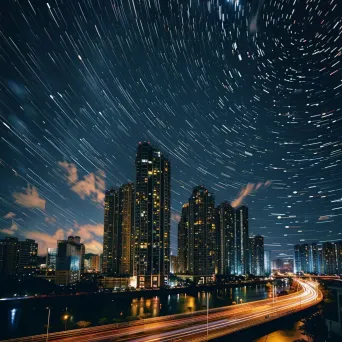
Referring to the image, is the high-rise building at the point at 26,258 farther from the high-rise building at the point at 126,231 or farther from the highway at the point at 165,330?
the highway at the point at 165,330

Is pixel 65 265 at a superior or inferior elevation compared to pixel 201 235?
inferior

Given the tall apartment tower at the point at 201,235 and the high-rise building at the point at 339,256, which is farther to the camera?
the high-rise building at the point at 339,256

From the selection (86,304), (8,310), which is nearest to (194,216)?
(86,304)

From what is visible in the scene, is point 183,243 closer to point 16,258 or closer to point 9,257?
point 16,258

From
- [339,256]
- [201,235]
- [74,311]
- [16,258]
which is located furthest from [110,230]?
[339,256]

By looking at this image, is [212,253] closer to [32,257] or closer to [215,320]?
[32,257]

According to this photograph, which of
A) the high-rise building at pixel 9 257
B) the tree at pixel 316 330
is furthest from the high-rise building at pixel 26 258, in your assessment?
the tree at pixel 316 330

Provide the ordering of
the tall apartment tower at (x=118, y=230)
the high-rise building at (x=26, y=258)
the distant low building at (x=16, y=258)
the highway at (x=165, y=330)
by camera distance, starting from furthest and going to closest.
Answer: the high-rise building at (x=26, y=258), the tall apartment tower at (x=118, y=230), the distant low building at (x=16, y=258), the highway at (x=165, y=330)
